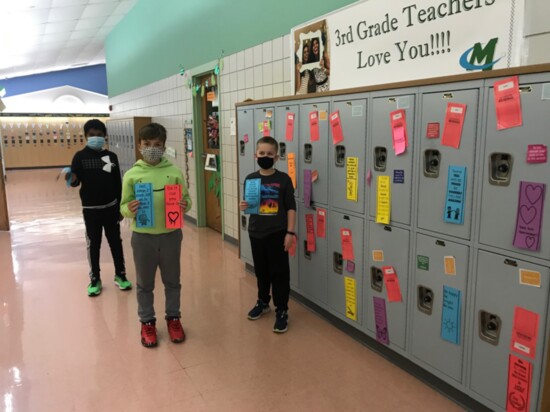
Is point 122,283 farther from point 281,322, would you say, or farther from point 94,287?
point 281,322

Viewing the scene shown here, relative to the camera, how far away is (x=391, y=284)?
8.18 ft

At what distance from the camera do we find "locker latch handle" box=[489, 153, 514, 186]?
1.83m

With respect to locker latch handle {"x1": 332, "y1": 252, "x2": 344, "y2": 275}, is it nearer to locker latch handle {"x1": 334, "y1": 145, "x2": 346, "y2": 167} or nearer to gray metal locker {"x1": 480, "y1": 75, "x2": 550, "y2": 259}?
locker latch handle {"x1": 334, "y1": 145, "x2": 346, "y2": 167}

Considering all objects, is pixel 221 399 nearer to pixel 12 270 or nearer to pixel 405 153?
pixel 405 153

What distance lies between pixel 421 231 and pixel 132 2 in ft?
26.4

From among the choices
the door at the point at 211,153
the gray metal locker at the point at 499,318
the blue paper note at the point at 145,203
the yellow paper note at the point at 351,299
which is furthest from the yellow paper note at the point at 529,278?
the door at the point at 211,153

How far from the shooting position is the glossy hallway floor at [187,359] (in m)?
2.25

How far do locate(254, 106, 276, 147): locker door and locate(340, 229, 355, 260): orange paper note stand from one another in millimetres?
1152

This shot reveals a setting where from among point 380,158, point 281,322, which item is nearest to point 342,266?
point 281,322

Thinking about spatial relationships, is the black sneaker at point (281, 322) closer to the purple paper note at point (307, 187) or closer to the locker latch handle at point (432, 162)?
the purple paper note at point (307, 187)

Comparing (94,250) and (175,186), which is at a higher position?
(175,186)

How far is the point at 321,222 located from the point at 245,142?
53.6 inches

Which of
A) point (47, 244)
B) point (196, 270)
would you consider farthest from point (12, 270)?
point (196, 270)

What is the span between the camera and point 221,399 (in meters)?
2.26
